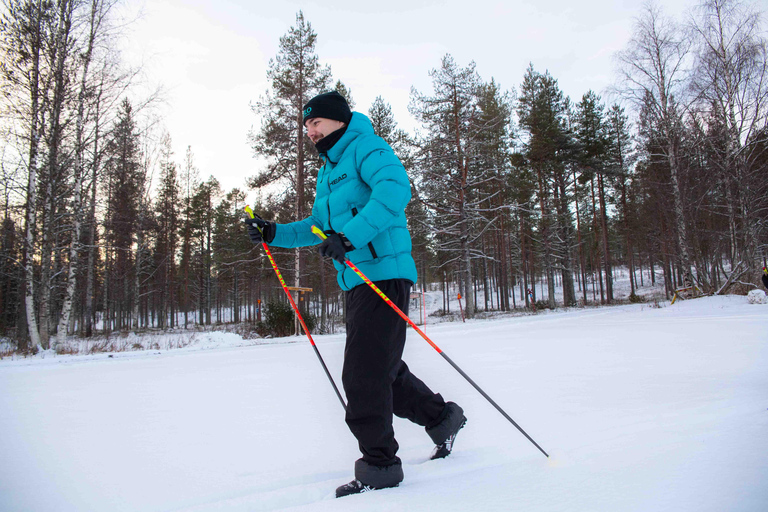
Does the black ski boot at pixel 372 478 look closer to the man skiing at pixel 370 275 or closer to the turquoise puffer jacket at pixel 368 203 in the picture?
the man skiing at pixel 370 275

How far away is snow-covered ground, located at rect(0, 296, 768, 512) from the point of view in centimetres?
132

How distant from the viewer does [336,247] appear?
153 centimetres

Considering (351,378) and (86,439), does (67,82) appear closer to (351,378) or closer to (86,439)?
(86,439)

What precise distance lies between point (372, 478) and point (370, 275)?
2.60ft

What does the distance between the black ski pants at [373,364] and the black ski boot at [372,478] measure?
22 mm

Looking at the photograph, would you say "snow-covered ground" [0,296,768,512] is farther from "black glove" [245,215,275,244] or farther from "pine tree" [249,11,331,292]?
"pine tree" [249,11,331,292]

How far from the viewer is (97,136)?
Answer: 408 inches

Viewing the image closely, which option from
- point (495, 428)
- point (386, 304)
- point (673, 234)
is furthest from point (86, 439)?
point (673, 234)

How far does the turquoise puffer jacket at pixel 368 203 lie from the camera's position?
5.22 ft

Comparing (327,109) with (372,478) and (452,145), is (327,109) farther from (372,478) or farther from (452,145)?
(452,145)

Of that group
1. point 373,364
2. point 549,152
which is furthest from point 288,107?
point 373,364

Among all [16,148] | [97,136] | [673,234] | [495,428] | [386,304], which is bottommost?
[495,428]

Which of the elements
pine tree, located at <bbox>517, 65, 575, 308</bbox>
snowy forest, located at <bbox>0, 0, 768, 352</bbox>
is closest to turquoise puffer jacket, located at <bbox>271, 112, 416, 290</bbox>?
snowy forest, located at <bbox>0, 0, 768, 352</bbox>

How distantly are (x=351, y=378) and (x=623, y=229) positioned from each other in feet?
102
